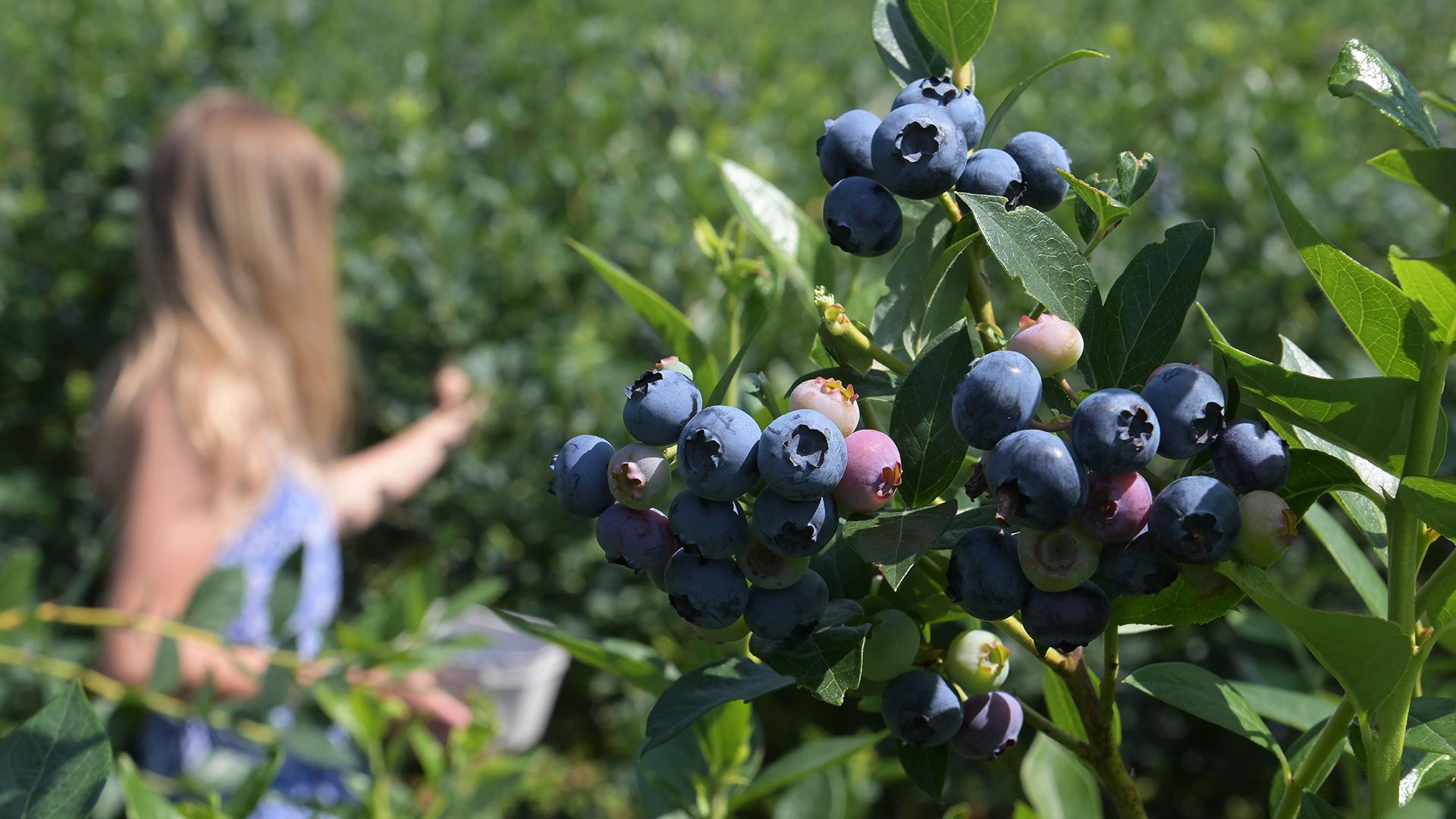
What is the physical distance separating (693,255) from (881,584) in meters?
2.13

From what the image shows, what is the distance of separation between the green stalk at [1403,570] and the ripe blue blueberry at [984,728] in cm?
16

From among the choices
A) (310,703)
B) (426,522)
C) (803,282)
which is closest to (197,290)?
(426,522)

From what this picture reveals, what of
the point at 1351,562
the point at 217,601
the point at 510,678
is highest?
the point at 1351,562

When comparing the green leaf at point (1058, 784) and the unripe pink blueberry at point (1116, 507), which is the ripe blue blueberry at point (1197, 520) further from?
the green leaf at point (1058, 784)

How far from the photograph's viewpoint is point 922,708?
0.54 metres

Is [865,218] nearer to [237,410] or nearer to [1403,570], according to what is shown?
[1403,570]

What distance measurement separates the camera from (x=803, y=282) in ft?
2.49

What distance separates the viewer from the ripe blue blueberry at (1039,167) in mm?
574

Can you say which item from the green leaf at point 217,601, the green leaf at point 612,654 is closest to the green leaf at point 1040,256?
the green leaf at point 612,654

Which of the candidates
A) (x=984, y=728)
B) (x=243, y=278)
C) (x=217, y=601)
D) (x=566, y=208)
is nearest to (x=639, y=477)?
(x=984, y=728)

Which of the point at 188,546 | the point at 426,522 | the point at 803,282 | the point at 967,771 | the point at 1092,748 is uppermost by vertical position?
the point at 803,282

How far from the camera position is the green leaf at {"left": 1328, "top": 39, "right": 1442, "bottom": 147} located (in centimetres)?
44

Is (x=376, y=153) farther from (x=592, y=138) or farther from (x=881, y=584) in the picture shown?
(x=881, y=584)

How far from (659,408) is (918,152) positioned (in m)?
0.17
